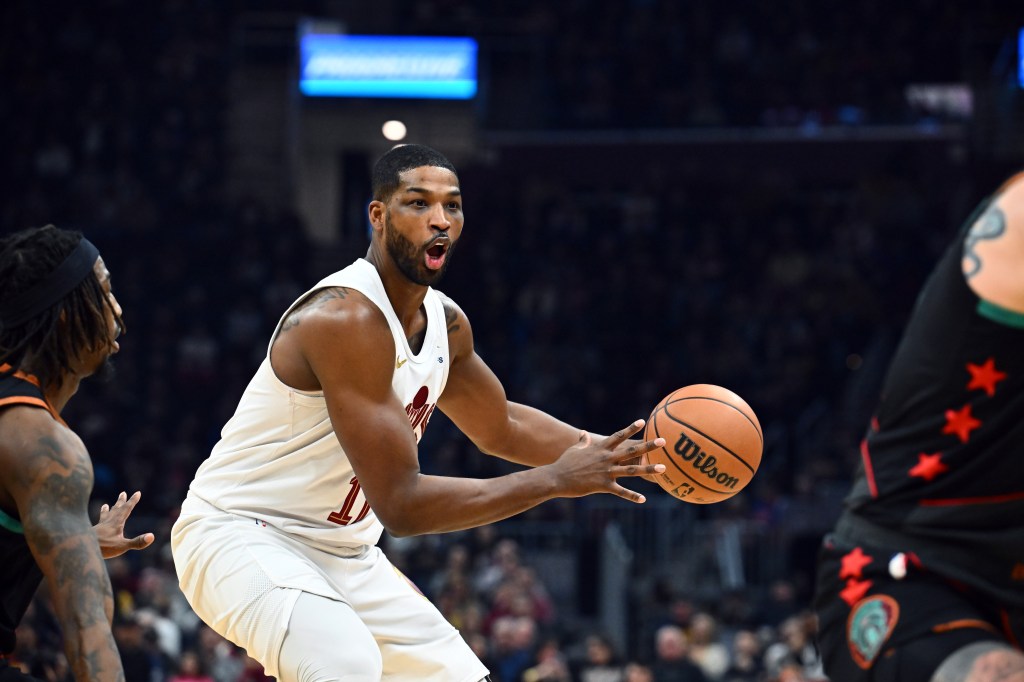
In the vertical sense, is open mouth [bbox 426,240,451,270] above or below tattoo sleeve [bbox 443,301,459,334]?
above

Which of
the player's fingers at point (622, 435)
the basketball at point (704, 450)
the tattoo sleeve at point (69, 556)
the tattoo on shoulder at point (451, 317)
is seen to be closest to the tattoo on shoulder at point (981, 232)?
the player's fingers at point (622, 435)

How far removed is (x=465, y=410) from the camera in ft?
17.2

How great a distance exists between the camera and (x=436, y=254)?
180 inches

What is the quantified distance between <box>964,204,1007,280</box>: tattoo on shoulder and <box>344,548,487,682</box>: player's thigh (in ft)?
7.54

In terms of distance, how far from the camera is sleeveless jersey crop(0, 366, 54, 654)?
3201mm

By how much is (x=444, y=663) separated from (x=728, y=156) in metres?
16.9

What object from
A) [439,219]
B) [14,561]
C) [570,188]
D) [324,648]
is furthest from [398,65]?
[14,561]

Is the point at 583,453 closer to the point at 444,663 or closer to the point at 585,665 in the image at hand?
the point at 444,663

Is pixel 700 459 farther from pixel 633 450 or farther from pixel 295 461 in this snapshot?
pixel 295 461

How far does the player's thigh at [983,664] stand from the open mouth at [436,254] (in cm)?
223

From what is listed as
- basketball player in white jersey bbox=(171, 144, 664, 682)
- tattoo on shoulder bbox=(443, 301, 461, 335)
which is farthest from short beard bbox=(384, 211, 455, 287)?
tattoo on shoulder bbox=(443, 301, 461, 335)

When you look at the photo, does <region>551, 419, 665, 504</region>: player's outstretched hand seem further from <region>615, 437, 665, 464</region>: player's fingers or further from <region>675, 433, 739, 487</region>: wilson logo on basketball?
<region>675, 433, 739, 487</region>: wilson logo on basketball

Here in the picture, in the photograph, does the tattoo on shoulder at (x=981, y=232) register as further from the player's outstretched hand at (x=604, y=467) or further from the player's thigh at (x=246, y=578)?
the player's thigh at (x=246, y=578)

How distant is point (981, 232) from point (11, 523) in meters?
2.39
